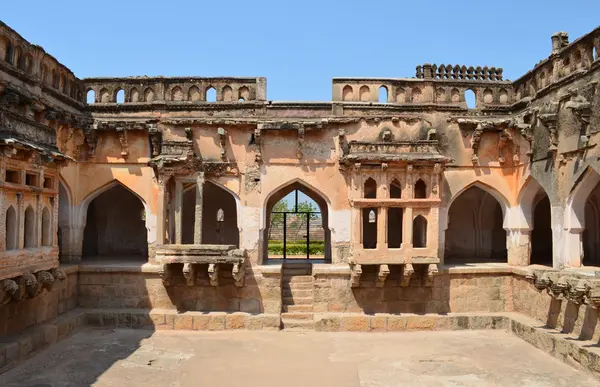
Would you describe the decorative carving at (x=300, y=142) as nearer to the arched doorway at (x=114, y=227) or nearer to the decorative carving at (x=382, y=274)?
the decorative carving at (x=382, y=274)

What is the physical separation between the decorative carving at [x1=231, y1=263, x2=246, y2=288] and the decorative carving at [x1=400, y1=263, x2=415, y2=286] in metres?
3.38

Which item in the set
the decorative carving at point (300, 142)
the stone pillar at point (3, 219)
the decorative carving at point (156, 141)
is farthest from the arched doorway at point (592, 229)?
the stone pillar at point (3, 219)

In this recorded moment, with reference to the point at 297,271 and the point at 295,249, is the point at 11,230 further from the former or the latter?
the point at 295,249

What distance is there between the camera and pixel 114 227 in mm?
14734

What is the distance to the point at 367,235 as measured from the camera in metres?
14.2

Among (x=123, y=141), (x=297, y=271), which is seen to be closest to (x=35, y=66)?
(x=123, y=141)

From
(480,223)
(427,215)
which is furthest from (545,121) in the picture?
(480,223)

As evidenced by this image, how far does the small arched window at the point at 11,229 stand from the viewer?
7.87 metres

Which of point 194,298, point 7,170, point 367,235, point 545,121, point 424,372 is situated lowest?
point 424,372

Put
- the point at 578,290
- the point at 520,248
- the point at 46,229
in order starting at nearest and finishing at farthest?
1. the point at 578,290
2. the point at 46,229
3. the point at 520,248

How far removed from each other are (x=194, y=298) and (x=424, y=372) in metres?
5.18

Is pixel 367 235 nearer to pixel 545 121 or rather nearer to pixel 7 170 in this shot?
pixel 545 121

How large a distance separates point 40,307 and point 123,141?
395 cm

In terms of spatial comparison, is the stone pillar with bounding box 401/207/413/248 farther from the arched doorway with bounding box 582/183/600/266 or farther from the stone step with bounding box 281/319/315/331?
the arched doorway with bounding box 582/183/600/266
